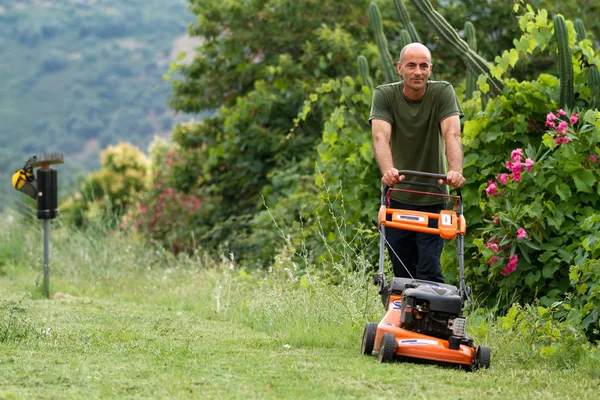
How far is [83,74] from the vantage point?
278ft

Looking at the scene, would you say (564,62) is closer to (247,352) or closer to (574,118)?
(574,118)

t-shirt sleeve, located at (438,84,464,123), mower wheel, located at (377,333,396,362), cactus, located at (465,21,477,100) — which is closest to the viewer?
mower wheel, located at (377,333,396,362)

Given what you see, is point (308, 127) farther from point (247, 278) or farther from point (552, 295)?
point (552, 295)

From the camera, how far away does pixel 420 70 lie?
6.43m

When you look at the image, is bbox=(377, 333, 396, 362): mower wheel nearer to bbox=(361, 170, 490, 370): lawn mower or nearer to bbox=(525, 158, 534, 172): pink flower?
bbox=(361, 170, 490, 370): lawn mower

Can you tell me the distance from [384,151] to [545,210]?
2.11 meters

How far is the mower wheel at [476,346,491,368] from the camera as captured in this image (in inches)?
232

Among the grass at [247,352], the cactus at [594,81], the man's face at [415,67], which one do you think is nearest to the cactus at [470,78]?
the cactus at [594,81]

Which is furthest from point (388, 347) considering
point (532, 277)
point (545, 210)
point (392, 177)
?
point (545, 210)

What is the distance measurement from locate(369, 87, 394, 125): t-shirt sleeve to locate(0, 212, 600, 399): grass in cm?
150

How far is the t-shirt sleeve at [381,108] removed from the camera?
6539mm

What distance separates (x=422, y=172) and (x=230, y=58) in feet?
37.0

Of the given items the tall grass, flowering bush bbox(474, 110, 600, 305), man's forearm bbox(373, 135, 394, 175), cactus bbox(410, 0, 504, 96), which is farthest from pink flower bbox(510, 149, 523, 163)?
man's forearm bbox(373, 135, 394, 175)

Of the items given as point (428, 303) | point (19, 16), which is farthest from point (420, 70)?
point (19, 16)
